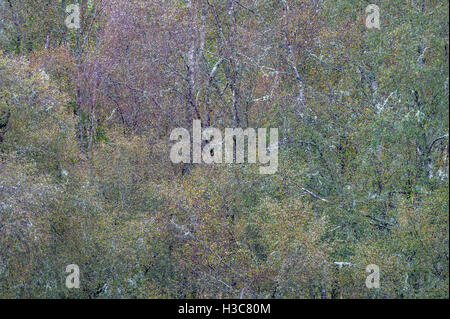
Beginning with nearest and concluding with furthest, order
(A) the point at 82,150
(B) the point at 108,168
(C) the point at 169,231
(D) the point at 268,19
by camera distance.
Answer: (C) the point at 169,231 < (B) the point at 108,168 < (A) the point at 82,150 < (D) the point at 268,19

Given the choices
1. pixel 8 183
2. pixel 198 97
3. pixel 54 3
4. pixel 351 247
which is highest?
pixel 54 3

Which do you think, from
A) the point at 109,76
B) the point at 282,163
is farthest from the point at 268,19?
the point at 282,163

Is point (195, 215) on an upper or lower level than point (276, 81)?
lower

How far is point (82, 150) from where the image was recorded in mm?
19422

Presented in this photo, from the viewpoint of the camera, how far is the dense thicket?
45.4ft

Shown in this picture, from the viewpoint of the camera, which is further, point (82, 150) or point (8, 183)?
point (82, 150)

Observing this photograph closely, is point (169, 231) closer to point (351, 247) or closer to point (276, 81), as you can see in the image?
point (351, 247)

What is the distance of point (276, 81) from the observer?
64.1 feet

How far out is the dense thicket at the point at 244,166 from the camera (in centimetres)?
1384

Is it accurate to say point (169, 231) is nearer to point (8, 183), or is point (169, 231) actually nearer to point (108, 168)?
point (108, 168)

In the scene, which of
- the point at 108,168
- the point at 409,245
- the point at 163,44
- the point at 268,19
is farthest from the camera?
the point at 268,19

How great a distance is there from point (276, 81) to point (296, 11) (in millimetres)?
2427

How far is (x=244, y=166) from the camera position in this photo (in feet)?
56.5

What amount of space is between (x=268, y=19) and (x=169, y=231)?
912cm
